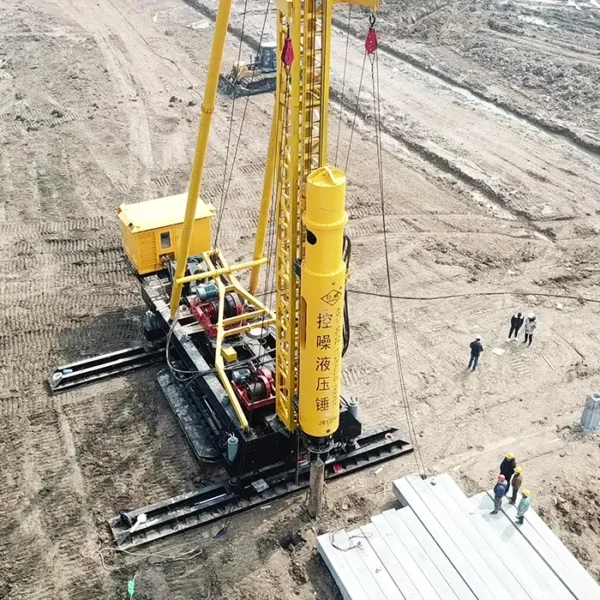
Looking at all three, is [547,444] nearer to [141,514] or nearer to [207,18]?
[141,514]

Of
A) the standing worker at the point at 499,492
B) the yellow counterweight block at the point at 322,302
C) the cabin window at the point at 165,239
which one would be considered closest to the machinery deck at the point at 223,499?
the yellow counterweight block at the point at 322,302

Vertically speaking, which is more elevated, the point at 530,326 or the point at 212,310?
the point at 212,310

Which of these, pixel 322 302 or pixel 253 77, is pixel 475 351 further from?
pixel 253 77

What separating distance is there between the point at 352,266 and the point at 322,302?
31.7 feet

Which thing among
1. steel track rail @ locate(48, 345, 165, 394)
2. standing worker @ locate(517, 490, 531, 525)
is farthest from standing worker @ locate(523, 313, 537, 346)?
steel track rail @ locate(48, 345, 165, 394)

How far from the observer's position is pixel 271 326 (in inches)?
641

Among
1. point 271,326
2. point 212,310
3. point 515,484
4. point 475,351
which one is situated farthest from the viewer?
point 475,351

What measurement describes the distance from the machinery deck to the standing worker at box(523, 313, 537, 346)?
5.11m

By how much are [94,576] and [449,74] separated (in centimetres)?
2708

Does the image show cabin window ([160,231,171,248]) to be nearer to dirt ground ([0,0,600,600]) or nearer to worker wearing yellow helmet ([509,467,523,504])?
dirt ground ([0,0,600,600])

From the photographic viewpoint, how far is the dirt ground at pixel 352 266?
544 inches

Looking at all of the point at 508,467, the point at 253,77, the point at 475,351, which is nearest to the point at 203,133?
the point at 475,351

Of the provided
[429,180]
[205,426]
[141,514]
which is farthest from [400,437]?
[429,180]

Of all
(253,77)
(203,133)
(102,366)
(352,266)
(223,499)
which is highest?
(203,133)
